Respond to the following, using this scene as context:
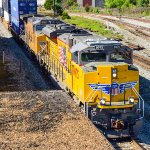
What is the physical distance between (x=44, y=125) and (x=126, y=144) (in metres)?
3.12

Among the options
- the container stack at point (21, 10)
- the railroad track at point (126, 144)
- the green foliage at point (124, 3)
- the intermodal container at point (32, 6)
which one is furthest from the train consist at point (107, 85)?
the green foliage at point (124, 3)

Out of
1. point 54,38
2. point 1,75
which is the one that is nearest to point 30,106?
point 54,38

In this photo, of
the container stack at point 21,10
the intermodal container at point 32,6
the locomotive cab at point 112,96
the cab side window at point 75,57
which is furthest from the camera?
the intermodal container at point 32,6

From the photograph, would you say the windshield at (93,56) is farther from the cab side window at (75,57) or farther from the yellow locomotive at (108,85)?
the cab side window at (75,57)

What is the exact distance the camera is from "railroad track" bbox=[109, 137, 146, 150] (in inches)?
539

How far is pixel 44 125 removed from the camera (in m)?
13.8

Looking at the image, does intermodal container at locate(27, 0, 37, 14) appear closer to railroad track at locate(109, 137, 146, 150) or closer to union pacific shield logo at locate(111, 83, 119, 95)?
union pacific shield logo at locate(111, 83, 119, 95)

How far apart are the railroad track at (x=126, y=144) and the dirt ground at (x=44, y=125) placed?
1.18 meters

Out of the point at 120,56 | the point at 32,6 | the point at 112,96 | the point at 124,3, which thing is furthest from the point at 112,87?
the point at 124,3

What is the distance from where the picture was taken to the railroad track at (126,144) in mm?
13688

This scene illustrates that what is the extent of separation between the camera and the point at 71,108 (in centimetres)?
1562

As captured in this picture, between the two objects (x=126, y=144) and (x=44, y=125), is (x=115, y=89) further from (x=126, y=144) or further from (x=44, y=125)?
(x=44, y=125)

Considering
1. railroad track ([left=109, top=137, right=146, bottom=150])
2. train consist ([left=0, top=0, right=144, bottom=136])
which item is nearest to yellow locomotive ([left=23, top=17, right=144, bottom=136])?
train consist ([left=0, top=0, right=144, bottom=136])

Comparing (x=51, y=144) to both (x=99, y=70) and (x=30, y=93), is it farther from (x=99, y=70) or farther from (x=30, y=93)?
(x=30, y=93)
